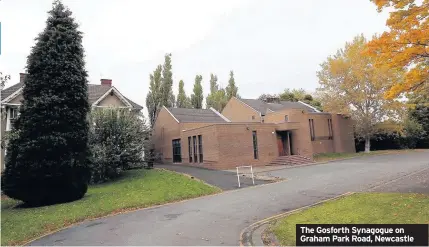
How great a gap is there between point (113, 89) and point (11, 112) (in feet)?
26.4

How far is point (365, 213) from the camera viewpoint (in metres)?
8.24

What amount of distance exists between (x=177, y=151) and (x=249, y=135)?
9573 mm

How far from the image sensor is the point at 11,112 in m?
23.5

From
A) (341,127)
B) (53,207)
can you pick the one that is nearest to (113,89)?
(53,207)

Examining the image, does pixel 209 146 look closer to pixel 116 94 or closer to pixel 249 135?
pixel 249 135

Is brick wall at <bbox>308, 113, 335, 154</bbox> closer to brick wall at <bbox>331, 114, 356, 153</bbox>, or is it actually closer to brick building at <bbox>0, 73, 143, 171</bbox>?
brick wall at <bbox>331, 114, 356, 153</bbox>

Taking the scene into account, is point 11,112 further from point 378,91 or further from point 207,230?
point 378,91

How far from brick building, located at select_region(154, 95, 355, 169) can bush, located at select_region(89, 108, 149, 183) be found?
7.52m

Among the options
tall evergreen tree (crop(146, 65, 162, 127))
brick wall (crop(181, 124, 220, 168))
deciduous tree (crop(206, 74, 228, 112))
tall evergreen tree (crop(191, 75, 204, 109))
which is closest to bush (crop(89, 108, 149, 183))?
brick wall (crop(181, 124, 220, 168))

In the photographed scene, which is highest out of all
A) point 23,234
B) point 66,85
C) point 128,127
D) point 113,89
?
point 113,89

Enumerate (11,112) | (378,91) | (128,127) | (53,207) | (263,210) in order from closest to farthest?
(263,210), (53,207), (128,127), (11,112), (378,91)

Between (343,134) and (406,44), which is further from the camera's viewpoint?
(343,134)

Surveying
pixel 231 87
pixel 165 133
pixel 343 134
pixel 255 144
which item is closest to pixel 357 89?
pixel 343 134

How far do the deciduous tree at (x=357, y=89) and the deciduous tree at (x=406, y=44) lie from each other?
25.5 meters
